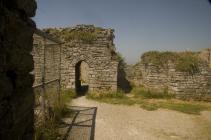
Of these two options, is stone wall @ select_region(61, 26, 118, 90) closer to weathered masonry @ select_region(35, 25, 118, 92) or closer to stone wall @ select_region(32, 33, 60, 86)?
weathered masonry @ select_region(35, 25, 118, 92)

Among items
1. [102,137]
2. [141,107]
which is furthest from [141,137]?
[141,107]

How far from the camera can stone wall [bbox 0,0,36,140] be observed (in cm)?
171

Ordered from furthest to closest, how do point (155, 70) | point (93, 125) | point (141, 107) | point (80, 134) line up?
point (155, 70) → point (141, 107) → point (93, 125) → point (80, 134)

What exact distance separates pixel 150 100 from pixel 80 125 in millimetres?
5799

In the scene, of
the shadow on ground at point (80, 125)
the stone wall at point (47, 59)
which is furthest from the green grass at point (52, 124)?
the stone wall at point (47, 59)

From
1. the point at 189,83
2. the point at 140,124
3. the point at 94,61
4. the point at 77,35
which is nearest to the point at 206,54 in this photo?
the point at 189,83

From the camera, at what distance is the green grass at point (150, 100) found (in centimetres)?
1040

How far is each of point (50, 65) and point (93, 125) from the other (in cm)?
633

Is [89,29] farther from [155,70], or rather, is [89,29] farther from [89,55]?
[155,70]

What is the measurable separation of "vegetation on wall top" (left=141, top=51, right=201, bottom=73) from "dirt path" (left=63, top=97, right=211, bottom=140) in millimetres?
3644

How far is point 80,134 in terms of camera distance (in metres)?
6.39

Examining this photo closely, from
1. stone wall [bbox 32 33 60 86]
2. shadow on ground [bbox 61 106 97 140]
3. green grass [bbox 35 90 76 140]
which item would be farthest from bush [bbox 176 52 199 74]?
green grass [bbox 35 90 76 140]

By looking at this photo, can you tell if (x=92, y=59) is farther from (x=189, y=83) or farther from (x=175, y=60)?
(x=189, y=83)

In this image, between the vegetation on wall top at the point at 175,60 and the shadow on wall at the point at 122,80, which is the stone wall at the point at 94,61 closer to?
the shadow on wall at the point at 122,80
